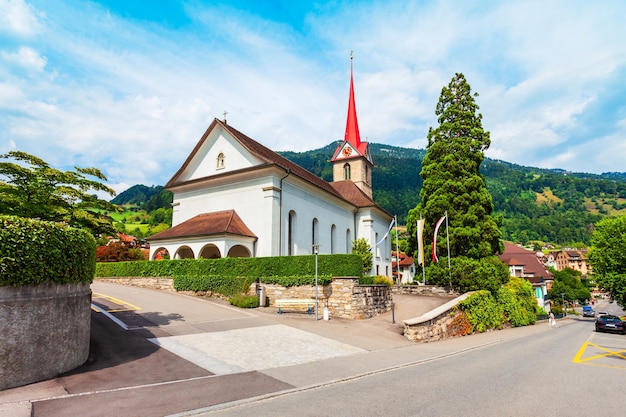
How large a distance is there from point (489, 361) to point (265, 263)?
43.5 feet

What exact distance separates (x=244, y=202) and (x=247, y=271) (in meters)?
6.77

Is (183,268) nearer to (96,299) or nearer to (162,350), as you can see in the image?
(96,299)

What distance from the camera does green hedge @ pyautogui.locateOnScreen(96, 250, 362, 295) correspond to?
69.5 feet

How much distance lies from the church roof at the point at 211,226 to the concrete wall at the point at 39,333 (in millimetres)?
14946

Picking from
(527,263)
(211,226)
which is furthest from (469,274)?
(527,263)

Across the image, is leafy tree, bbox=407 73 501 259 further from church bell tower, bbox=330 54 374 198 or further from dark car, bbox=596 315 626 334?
church bell tower, bbox=330 54 374 198

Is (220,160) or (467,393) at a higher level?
(220,160)

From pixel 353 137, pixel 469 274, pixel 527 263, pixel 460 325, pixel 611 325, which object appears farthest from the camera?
pixel 527 263

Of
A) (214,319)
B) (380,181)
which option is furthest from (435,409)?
(380,181)

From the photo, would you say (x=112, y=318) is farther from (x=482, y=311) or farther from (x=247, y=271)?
(x=482, y=311)

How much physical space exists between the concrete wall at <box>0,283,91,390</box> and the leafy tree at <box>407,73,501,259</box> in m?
24.3

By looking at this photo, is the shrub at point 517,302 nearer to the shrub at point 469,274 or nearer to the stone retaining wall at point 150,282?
the shrub at point 469,274

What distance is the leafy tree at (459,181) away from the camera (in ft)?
90.3

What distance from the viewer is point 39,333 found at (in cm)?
837
